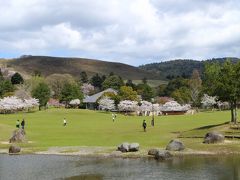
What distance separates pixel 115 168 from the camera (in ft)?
139

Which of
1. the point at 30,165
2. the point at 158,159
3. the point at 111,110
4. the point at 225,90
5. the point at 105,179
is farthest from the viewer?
the point at 111,110

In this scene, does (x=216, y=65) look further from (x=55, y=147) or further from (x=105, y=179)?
(x=105, y=179)

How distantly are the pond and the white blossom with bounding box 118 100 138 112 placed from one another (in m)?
131

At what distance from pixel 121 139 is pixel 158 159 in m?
21.5

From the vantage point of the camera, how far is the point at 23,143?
65.6 metres

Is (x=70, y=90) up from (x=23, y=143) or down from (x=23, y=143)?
up

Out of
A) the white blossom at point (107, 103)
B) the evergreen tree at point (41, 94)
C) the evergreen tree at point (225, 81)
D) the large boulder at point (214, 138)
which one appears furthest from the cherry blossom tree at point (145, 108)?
the large boulder at point (214, 138)

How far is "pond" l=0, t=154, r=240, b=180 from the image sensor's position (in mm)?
37812

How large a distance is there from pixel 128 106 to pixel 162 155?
134162 mm

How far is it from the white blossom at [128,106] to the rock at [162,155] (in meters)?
132

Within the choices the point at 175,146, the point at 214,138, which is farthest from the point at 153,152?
the point at 214,138

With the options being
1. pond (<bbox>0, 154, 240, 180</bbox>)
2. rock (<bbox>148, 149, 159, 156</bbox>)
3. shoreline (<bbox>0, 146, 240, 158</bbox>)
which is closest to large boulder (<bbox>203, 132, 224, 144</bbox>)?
shoreline (<bbox>0, 146, 240, 158</bbox>)

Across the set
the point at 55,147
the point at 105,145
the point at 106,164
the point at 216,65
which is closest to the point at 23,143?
the point at 55,147

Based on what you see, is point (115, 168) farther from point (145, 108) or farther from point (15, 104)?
point (145, 108)
